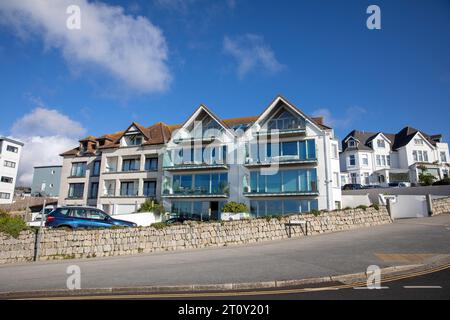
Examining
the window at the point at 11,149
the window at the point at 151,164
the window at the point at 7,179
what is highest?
the window at the point at 11,149

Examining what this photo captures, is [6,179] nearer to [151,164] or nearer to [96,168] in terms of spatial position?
[96,168]

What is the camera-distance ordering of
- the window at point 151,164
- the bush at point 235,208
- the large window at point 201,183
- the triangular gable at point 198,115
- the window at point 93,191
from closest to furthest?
the bush at point 235,208 → the large window at point 201,183 → the triangular gable at point 198,115 → the window at point 151,164 → the window at point 93,191

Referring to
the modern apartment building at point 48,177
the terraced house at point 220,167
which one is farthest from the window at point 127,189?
the modern apartment building at point 48,177

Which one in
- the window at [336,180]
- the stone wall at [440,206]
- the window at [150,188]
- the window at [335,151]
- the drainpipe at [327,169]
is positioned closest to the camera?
the stone wall at [440,206]

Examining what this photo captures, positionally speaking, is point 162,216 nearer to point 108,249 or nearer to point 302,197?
point 302,197

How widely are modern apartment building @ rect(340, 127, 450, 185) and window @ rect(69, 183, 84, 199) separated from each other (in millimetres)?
41014

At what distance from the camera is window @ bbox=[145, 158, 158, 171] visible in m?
35.8

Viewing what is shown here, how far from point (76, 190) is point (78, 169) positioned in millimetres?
2929

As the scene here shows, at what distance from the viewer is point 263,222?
57.9 feet

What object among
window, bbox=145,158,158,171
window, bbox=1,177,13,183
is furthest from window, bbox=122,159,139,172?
window, bbox=1,177,13,183

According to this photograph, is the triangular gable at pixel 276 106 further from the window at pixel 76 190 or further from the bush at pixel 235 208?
the window at pixel 76 190

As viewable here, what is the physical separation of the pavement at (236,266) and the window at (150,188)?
2245 centimetres

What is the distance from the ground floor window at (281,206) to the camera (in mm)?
28703

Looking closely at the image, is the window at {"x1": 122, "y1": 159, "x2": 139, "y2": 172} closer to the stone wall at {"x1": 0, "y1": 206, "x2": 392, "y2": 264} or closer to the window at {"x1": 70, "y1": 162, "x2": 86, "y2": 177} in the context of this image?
the window at {"x1": 70, "y1": 162, "x2": 86, "y2": 177}
